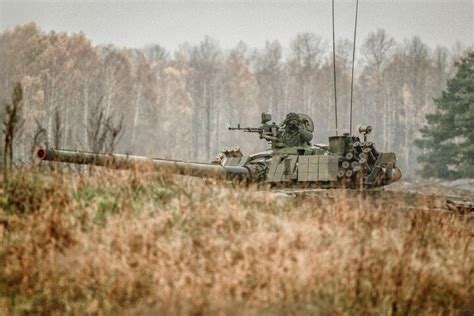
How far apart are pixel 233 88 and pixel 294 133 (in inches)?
1483

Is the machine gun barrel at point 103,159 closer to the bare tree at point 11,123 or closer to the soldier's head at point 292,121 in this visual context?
the bare tree at point 11,123

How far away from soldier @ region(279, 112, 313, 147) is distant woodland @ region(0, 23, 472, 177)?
23704 mm

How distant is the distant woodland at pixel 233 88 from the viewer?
131ft

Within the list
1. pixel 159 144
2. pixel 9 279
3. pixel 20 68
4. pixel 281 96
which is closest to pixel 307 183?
pixel 9 279

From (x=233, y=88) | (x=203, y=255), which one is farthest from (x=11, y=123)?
(x=233, y=88)

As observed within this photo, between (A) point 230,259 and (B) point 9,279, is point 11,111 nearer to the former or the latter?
(B) point 9,279

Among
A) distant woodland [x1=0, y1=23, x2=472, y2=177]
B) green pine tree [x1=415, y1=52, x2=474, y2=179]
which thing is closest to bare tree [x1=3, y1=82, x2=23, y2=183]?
green pine tree [x1=415, y1=52, x2=474, y2=179]

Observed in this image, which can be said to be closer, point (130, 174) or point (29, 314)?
point (29, 314)

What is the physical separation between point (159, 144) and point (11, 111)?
125 feet

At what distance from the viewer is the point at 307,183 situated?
13617 mm

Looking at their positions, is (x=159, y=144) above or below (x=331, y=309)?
above

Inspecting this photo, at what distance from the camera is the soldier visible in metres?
14.6

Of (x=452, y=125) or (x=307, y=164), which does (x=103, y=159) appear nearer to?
(x=307, y=164)

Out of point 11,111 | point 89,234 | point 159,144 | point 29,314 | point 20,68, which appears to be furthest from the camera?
point 159,144
